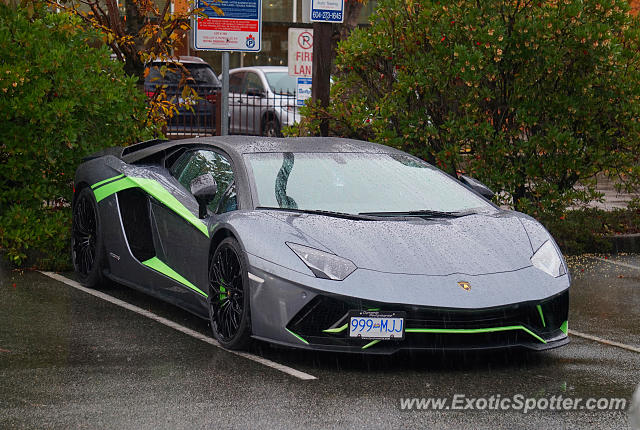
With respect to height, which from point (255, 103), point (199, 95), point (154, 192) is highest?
point (154, 192)

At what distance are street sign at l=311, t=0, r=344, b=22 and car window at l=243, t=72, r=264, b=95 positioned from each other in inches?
425

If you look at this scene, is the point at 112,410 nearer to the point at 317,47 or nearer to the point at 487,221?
the point at 487,221

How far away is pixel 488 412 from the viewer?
17.5 ft

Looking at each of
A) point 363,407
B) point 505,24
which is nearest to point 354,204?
point 363,407

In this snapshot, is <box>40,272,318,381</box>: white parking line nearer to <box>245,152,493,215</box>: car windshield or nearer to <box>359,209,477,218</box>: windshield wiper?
<box>245,152,493,215</box>: car windshield

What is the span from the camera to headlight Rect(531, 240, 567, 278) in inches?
255

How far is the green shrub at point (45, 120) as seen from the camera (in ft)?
30.3

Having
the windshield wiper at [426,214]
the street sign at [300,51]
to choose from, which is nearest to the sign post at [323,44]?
the street sign at [300,51]

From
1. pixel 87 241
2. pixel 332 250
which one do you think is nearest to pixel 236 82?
pixel 87 241

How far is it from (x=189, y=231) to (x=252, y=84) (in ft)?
52.4

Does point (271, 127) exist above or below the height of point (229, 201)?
below

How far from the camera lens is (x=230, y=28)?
11.8 metres

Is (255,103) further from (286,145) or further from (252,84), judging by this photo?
(286,145)

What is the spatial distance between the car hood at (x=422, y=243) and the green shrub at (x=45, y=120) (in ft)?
11.1
